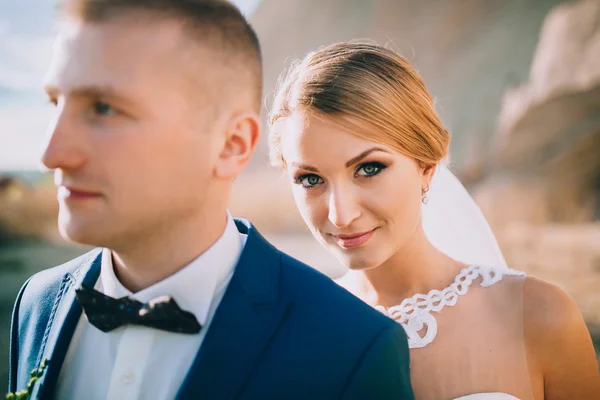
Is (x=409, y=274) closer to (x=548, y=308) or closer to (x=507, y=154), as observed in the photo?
(x=548, y=308)

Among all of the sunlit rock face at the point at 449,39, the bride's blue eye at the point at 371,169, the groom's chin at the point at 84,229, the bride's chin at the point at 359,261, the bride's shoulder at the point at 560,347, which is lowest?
the bride's shoulder at the point at 560,347

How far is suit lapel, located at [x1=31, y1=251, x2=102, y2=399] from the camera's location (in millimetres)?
1356

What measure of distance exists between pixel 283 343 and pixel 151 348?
0.31 meters

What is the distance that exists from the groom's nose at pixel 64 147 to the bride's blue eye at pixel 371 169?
0.98m

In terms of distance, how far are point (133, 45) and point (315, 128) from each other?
2.56 ft

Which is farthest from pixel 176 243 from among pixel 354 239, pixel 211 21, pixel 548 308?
pixel 548 308

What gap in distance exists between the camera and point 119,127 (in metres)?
1.13

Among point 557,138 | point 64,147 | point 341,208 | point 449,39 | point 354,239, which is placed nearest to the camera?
point 64,147

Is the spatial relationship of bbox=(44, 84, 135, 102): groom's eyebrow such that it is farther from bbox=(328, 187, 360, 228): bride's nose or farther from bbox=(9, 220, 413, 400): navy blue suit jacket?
bbox=(328, 187, 360, 228): bride's nose

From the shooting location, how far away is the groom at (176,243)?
1.14m

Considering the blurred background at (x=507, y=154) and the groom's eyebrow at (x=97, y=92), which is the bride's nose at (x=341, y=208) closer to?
the groom's eyebrow at (x=97, y=92)

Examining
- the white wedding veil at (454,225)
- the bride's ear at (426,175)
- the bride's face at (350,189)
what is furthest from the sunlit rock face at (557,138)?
the bride's face at (350,189)

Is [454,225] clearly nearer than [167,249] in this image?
No

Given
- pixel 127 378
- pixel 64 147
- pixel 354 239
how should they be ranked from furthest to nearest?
pixel 354 239 < pixel 127 378 < pixel 64 147
